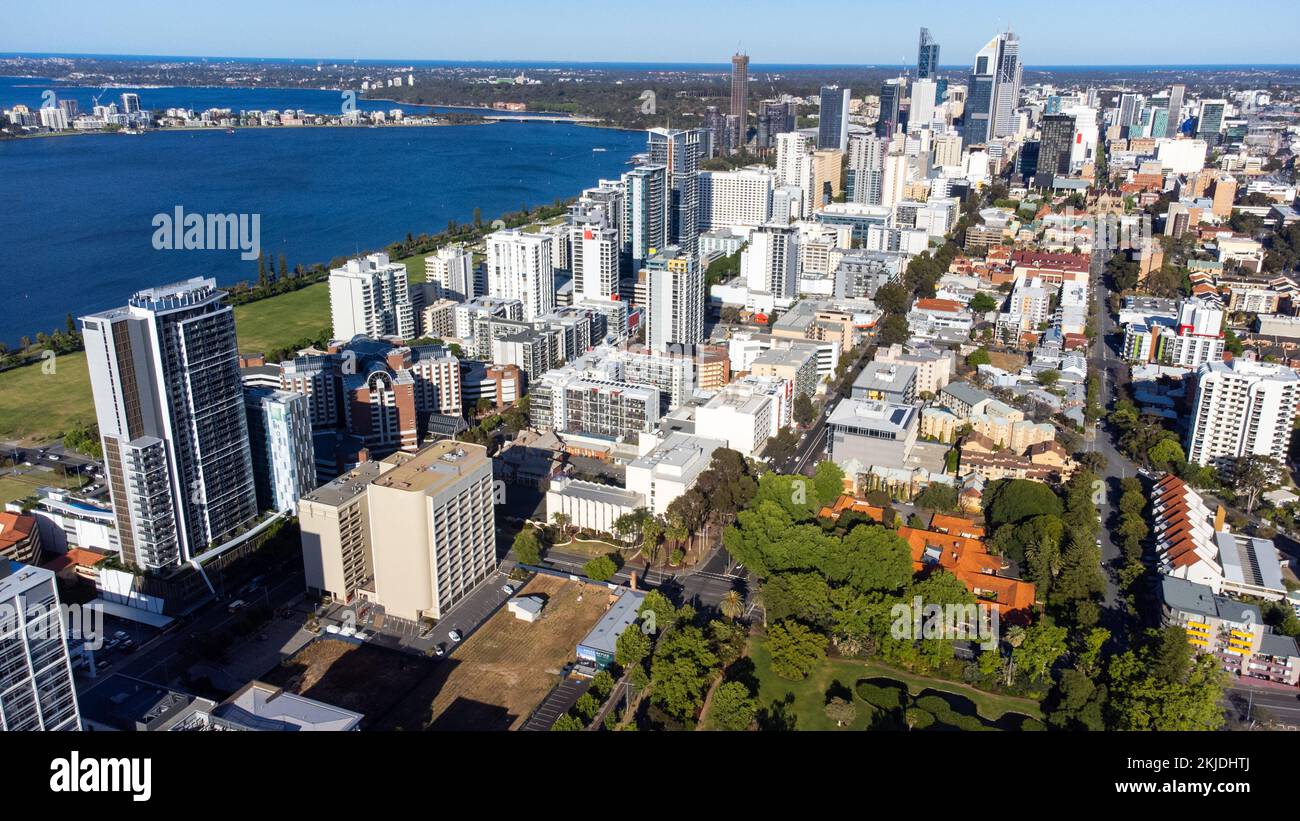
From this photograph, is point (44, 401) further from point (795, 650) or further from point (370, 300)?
point (795, 650)

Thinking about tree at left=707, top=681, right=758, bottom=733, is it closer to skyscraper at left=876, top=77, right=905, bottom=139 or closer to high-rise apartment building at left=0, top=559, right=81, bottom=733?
high-rise apartment building at left=0, top=559, right=81, bottom=733

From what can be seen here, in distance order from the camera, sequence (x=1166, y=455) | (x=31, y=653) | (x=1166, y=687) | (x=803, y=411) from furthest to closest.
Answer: (x=803, y=411), (x=1166, y=455), (x=1166, y=687), (x=31, y=653)

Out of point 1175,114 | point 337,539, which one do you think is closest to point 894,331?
point 337,539

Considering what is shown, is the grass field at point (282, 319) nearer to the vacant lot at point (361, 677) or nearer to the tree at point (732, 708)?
the vacant lot at point (361, 677)

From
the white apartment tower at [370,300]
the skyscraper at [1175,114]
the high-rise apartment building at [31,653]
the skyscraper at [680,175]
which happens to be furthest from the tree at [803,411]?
the skyscraper at [1175,114]

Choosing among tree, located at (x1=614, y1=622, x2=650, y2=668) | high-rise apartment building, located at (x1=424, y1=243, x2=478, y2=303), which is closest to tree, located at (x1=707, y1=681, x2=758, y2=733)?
tree, located at (x1=614, y1=622, x2=650, y2=668)
